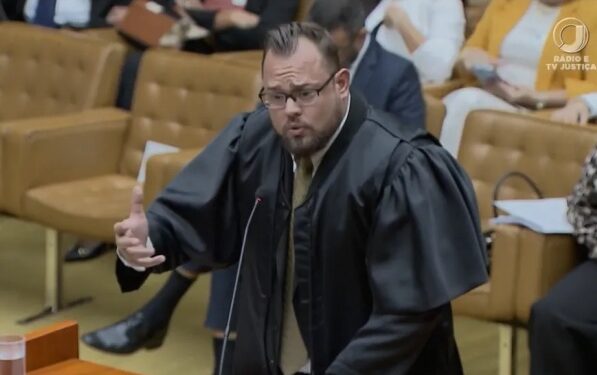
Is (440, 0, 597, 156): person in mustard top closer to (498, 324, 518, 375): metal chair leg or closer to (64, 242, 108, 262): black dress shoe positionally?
(498, 324, 518, 375): metal chair leg

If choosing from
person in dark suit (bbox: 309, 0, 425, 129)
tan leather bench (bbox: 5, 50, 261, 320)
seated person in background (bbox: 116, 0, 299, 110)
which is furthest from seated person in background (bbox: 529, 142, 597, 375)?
seated person in background (bbox: 116, 0, 299, 110)

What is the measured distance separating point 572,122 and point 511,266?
0.74 m

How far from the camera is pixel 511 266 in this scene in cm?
355

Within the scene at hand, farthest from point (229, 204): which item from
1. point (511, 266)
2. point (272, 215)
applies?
point (511, 266)

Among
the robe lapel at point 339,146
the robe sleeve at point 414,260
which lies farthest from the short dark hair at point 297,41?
the robe sleeve at point 414,260

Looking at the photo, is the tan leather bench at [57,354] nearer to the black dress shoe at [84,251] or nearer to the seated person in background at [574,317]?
the seated person in background at [574,317]

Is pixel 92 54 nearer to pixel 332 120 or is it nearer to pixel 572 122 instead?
pixel 572 122

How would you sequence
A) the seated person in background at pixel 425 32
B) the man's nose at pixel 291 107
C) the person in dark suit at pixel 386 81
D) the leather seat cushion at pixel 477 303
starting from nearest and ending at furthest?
1. the man's nose at pixel 291 107
2. the leather seat cushion at pixel 477 303
3. the person in dark suit at pixel 386 81
4. the seated person in background at pixel 425 32

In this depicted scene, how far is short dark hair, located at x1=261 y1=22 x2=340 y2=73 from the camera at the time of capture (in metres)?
2.39

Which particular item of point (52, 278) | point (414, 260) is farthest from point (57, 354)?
point (52, 278)

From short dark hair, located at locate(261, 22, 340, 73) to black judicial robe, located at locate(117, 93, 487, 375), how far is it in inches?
4.6

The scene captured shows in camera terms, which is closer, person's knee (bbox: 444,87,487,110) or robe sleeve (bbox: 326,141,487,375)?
robe sleeve (bbox: 326,141,487,375)

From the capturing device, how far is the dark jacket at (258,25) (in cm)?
534

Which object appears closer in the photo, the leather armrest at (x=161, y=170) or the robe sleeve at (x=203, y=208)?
the robe sleeve at (x=203, y=208)
